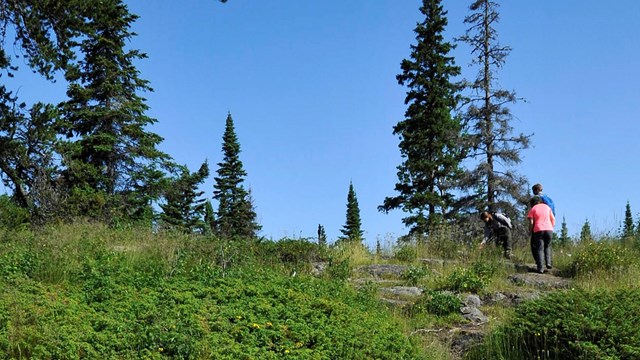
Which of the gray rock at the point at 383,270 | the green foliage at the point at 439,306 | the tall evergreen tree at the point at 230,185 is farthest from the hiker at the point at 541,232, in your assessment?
the tall evergreen tree at the point at 230,185

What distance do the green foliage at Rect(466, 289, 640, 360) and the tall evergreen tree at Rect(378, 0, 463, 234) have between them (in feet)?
73.1

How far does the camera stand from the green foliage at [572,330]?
5.56 meters

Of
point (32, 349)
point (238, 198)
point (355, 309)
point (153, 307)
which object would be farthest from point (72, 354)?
point (238, 198)

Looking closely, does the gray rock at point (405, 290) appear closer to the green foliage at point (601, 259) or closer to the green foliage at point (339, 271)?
the green foliage at point (339, 271)

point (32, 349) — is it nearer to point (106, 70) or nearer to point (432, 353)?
point (432, 353)

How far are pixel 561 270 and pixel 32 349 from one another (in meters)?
10.5

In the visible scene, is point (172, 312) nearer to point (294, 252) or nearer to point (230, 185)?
point (294, 252)

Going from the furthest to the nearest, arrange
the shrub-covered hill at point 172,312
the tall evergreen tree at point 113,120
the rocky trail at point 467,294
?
the tall evergreen tree at point 113,120, the rocky trail at point 467,294, the shrub-covered hill at point 172,312

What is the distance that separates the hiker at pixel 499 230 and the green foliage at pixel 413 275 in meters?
3.06

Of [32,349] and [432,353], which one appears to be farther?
[432,353]

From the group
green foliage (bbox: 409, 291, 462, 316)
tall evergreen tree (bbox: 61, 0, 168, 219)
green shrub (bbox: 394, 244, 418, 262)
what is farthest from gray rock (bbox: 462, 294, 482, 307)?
tall evergreen tree (bbox: 61, 0, 168, 219)

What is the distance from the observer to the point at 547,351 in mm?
5941

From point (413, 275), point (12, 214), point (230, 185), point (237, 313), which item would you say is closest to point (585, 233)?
point (413, 275)

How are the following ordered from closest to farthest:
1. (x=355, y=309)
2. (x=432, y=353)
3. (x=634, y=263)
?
(x=432, y=353) → (x=355, y=309) → (x=634, y=263)
